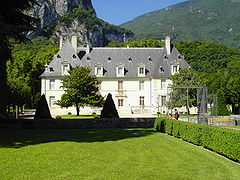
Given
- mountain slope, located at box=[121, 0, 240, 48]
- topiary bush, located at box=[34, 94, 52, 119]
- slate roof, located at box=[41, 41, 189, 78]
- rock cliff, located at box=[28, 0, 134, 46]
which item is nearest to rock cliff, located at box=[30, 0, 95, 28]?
rock cliff, located at box=[28, 0, 134, 46]

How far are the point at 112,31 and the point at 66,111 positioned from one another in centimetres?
9069

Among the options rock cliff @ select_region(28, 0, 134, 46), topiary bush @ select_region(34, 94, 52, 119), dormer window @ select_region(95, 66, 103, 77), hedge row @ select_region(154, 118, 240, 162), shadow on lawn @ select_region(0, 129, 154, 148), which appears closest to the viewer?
hedge row @ select_region(154, 118, 240, 162)

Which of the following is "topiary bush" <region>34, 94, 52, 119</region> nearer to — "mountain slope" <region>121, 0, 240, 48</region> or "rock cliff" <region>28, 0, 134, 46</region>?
"rock cliff" <region>28, 0, 134, 46</region>

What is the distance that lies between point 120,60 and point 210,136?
31.0 metres

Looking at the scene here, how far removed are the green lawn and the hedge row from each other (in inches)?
12.2

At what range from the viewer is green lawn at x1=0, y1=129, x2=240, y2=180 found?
6930 millimetres

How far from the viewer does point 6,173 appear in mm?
6836

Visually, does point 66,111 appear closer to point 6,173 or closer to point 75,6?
point 6,173

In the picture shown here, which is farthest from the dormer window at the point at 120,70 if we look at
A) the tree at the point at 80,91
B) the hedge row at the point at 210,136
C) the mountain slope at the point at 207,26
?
the mountain slope at the point at 207,26

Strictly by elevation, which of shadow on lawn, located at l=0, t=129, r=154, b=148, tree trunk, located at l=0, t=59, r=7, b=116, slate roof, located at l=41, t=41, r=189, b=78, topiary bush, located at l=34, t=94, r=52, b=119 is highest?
slate roof, located at l=41, t=41, r=189, b=78

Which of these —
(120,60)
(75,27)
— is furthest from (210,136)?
(75,27)

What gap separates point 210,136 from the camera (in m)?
10.6

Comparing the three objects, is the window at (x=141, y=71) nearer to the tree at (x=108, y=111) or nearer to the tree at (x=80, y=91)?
the tree at (x=80, y=91)

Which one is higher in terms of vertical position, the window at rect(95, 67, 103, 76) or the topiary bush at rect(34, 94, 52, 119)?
the window at rect(95, 67, 103, 76)
